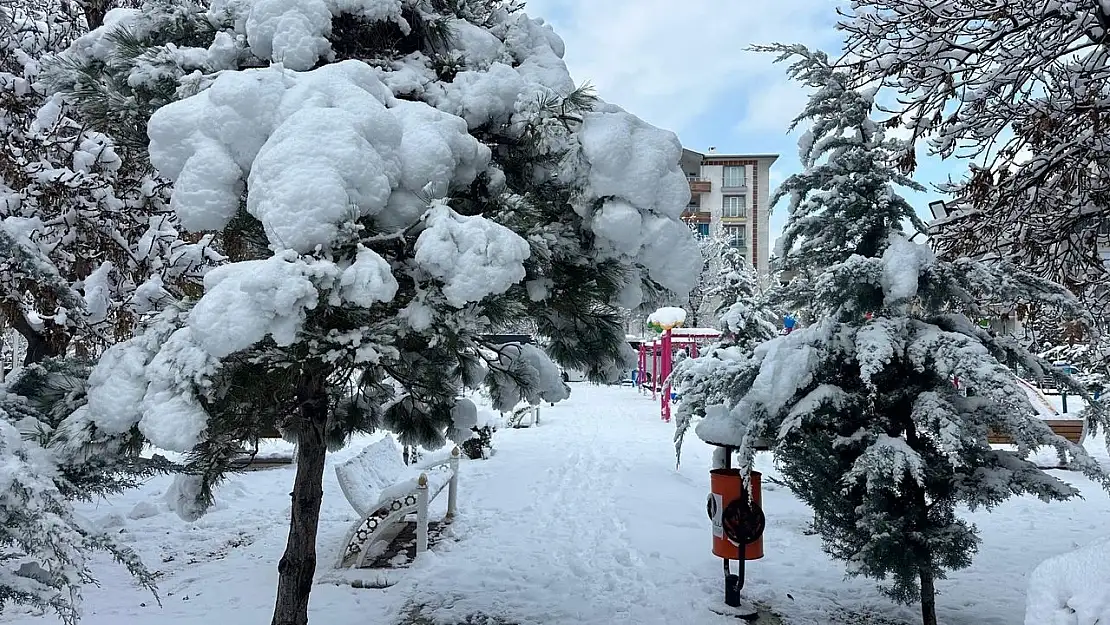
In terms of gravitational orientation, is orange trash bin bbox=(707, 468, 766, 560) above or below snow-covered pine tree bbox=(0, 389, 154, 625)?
below

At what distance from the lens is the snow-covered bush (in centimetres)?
188

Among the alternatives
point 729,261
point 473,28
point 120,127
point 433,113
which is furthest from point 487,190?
point 729,261

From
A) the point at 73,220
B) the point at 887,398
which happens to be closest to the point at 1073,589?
the point at 887,398

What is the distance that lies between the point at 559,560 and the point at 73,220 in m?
4.79

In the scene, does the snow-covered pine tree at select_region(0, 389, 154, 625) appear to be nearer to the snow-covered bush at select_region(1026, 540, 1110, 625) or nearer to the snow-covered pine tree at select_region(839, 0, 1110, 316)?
the snow-covered bush at select_region(1026, 540, 1110, 625)

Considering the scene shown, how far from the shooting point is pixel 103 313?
457 centimetres

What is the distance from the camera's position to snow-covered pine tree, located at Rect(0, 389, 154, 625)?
7.81 ft

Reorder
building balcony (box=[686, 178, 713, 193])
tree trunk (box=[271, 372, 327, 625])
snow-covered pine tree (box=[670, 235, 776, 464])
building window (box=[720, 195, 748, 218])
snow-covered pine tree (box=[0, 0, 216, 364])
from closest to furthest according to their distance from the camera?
tree trunk (box=[271, 372, 327, 625]) < snow-covered pine tree (box=[0, 0, 216, 364]) < snow-covered pine tree (box=[670, 235, 776, 464]) < building balcony (box=[686, 178, 713, 193]) < building window (box=[720, 195, 748, 218])

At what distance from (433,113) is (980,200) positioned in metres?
3.59

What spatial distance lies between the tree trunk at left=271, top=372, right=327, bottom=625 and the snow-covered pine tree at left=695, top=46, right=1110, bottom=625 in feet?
8.49

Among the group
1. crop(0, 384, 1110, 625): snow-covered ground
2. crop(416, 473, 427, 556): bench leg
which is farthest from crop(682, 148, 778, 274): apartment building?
crop(416, 473, 427, 556): bench leg

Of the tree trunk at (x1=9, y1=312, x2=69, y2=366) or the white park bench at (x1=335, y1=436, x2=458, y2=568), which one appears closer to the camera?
the tree trunk at (x1=9, y1=312, x2=69, y2=366)

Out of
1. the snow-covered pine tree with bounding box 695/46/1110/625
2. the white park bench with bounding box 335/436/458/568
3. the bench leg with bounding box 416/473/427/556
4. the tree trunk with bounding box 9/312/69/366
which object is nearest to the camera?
Result: the snow-covered pine tree with bounding box 695/46/1110/625

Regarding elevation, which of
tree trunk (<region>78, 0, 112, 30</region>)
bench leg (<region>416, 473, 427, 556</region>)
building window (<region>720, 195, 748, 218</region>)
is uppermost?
building window (<region>720, 195, 748, 218</region>)
